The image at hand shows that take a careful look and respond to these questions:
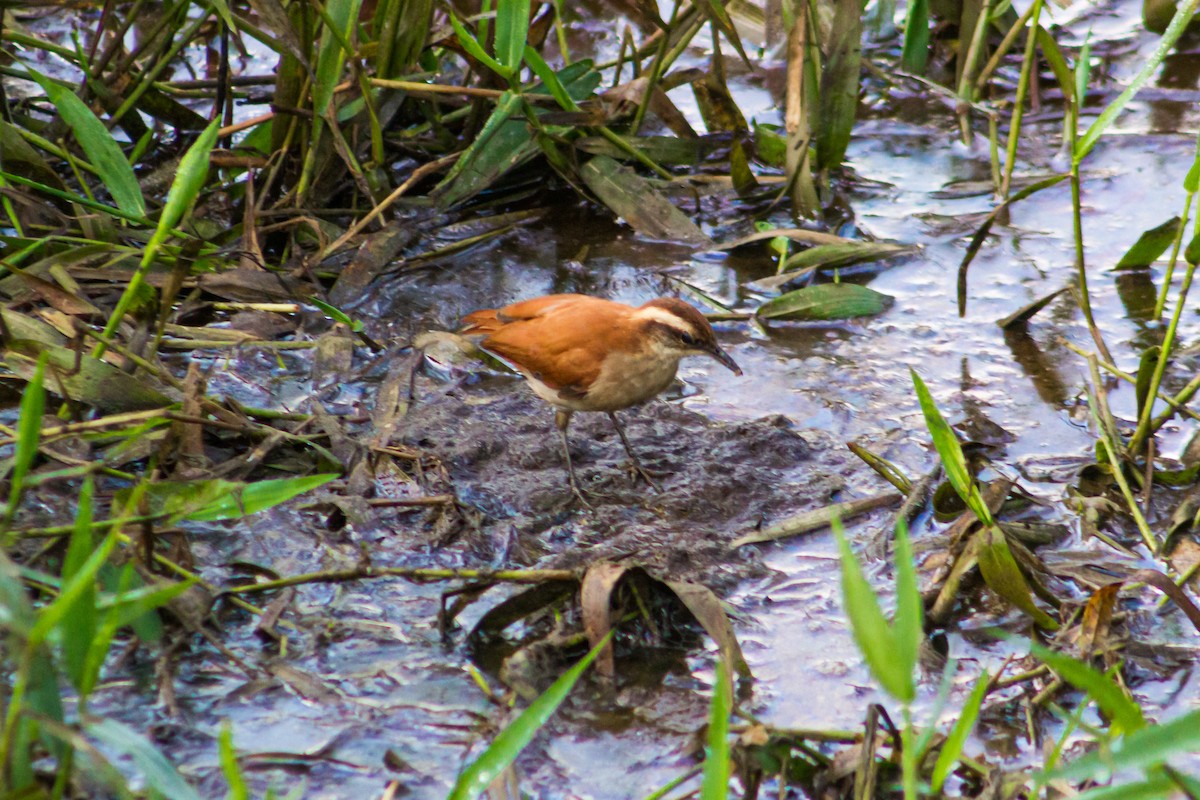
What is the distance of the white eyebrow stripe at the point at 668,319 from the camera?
5516 millimetres

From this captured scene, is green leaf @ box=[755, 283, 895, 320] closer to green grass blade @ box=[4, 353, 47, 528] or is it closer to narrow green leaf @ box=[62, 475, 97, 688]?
green grass blade @ box=[4, 353, 47, 528]

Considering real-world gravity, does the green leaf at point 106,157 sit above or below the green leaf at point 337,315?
above

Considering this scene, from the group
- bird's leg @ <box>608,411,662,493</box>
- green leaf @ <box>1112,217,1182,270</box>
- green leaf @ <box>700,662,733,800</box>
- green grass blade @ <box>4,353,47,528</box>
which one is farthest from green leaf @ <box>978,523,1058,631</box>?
green grass blade @ <box>4,353,47,528</box>

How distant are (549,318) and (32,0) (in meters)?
2.99

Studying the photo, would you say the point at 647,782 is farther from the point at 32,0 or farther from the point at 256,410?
the point at 32,0

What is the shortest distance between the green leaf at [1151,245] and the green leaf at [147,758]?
4.87m

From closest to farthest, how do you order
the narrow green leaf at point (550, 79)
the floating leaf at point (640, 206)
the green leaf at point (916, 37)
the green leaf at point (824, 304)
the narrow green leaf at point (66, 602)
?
the narrow green leaf at point (66, 602) < the narrow green leaf at point (550, 79) < the green leaf at point (824, 304) < the floating leaf at point (640, 206) < the green leaf at point (916, 37)

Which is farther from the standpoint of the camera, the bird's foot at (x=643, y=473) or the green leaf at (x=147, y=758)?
the bird's foot at (x=643, y=473)

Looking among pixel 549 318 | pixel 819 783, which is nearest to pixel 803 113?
pixel 549 318

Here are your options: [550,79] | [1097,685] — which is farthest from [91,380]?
[1097,685]

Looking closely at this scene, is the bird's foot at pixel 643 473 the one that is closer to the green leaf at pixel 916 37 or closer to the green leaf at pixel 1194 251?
the green leaf at pixel 1194 251

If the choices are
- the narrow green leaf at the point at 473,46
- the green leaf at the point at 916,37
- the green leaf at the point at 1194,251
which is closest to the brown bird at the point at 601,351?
the narrow green leaf at the point at 473,46

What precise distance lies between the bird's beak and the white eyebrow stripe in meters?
0.20

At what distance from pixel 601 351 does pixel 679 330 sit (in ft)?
1.21
